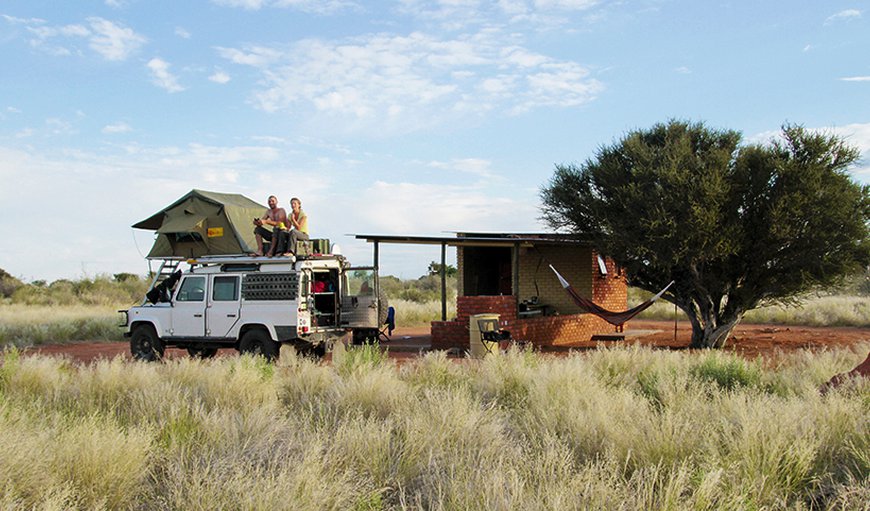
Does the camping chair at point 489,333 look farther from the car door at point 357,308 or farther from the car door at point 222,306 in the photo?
the car door at point 222,306

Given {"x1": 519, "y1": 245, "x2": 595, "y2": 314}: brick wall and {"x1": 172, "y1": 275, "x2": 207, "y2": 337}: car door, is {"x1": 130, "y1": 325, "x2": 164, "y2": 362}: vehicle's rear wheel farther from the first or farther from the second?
{"x1": 519, "y1": 245, "x2": 595, "y2": 314}: brick wall

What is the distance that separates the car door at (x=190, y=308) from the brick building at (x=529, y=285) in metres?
3.98

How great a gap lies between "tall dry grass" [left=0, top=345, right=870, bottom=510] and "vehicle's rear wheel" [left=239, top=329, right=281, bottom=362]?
14.0ft

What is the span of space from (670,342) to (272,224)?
405 inches

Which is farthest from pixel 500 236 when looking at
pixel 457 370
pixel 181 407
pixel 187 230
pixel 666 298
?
pixel 181 407

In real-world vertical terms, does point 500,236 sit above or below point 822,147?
below

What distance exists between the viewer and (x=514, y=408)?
25.2 feet

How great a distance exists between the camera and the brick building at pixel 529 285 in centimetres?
1661

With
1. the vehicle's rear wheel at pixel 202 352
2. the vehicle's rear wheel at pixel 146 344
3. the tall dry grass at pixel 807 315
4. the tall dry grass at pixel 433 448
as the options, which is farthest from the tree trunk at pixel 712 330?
the vehicle's rear wheel at pixel 146 344

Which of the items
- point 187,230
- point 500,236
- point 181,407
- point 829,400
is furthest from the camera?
point 500,236

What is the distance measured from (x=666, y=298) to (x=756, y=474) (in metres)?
12.8

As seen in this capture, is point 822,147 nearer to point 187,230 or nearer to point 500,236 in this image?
point 500,236

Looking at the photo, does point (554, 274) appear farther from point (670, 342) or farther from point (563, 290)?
point (670, 342)

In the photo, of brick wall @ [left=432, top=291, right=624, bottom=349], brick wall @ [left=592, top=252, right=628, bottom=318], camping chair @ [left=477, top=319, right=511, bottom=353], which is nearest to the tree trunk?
brick wall @ [left=592, top=252, right=628, bottom=318]
